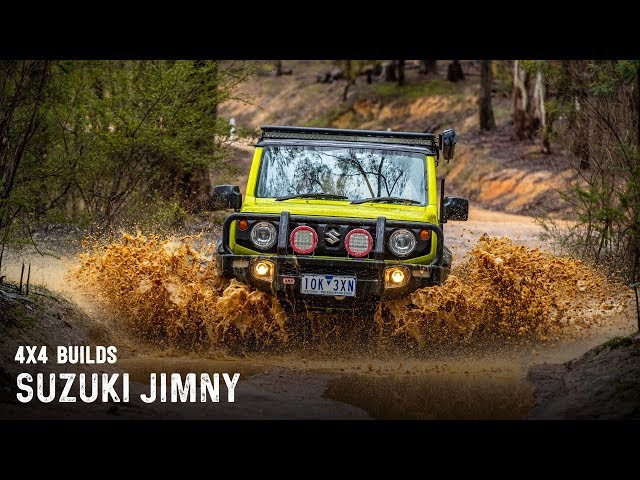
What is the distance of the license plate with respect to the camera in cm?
979

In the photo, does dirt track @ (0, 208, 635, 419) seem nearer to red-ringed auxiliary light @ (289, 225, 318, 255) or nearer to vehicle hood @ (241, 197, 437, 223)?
red-ringed auxiliary light @ (289, 225, 318, 255)

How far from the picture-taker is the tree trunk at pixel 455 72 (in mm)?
49284

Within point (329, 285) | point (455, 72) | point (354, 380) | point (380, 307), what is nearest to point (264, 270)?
point (329, 285)

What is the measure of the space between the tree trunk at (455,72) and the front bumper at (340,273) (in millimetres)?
40290

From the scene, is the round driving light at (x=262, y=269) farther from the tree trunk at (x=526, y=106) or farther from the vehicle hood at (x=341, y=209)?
the tree trunk at (x=526, y=106)

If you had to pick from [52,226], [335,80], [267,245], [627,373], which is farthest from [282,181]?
[335,80]

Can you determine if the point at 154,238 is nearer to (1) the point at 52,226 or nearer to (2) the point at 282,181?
(2) the point at 282,181

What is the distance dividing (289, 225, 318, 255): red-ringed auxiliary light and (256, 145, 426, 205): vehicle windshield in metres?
0.80

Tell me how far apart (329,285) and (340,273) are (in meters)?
0.15

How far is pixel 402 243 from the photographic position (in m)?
9.94

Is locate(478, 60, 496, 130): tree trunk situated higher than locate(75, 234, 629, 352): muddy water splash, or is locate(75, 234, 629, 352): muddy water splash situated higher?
locate(478, 60, 496, 130): tree trunk

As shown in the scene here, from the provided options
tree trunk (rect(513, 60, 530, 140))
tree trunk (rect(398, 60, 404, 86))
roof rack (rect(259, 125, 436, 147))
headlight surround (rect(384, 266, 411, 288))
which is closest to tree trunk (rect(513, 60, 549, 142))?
tree trunk (rect(513, 60, 530, 140))

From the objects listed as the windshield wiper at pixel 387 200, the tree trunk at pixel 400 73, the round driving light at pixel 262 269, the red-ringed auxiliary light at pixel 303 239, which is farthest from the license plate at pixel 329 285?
the tree trunk at pixel 400 73

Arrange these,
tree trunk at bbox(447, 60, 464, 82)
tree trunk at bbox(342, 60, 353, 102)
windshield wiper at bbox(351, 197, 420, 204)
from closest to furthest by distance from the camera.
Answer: windshield wiper at bbox(351, 197, 420, 204) → tree trunk at bbox(447, 60, 464, 82) → tree trunk at bbox(342, 60, 353, 102)
